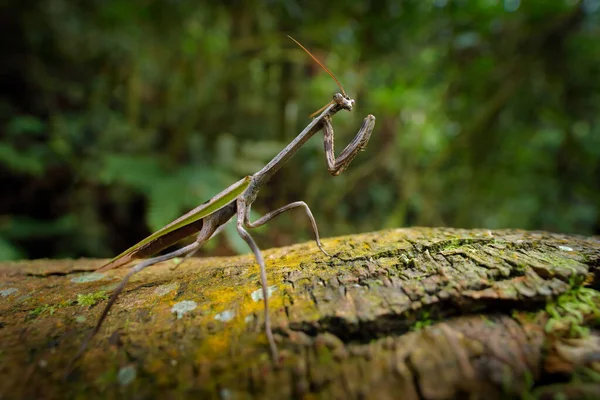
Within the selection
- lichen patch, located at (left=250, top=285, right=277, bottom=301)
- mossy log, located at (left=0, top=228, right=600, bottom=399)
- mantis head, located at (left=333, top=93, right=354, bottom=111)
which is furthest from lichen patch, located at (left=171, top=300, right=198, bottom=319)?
mantis head, located at (left=333, top=93, right=354, bottom=111)

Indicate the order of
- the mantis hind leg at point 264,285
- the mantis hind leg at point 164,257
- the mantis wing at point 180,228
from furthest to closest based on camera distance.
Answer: the mantis wing at point 180,228 → the mantis hind leg at point 164,257 → the mantis hind leg at point 264,285

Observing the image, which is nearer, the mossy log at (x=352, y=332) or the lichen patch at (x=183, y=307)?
the mossy log at (x=352, y=332)

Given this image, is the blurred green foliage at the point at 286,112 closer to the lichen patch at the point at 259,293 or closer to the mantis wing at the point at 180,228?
the mantis wing at the point at 180,228

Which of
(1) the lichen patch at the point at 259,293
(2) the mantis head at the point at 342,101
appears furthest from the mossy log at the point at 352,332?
(2) the mantis head at the point at 342,101

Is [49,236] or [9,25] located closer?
[49,236]

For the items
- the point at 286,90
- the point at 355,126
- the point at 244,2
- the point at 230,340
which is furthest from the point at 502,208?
the point at 230,340

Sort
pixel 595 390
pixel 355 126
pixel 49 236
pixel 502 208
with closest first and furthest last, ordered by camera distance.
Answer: pixel 595 390 → pixel 49 236 → pixel 355 126 → pixel 502 208

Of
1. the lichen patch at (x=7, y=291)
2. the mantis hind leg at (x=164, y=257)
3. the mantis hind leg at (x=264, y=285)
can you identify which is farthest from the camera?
the lichen patch at (x=7, y=291)

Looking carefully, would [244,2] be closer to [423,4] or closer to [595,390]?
[423,4]
